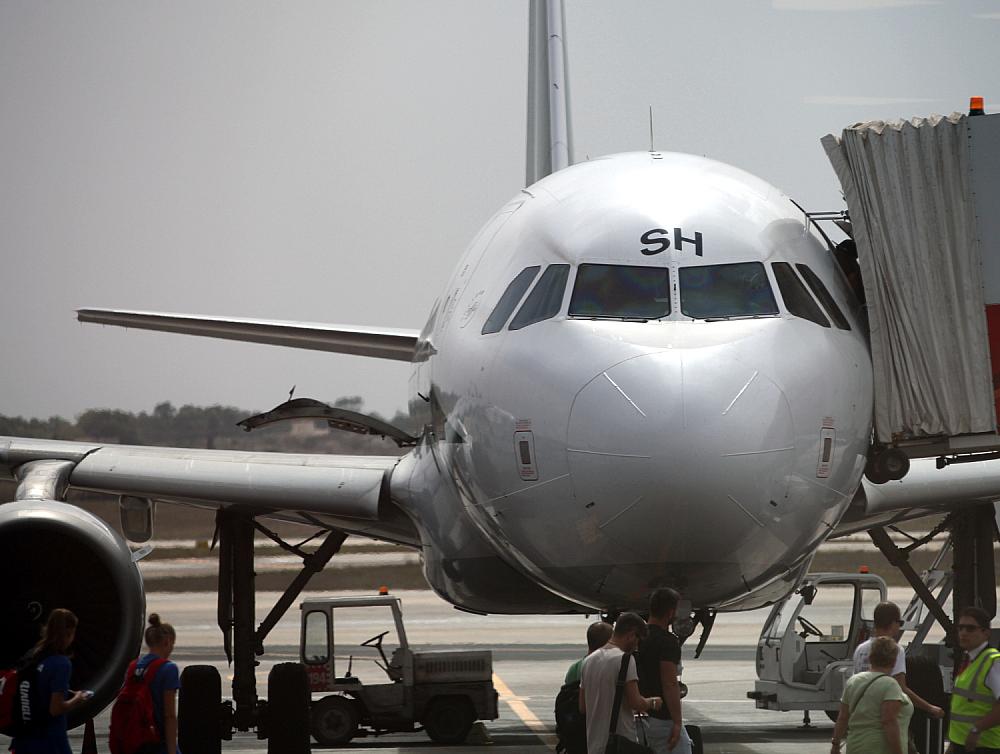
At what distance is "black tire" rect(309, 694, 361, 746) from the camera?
14750 mm

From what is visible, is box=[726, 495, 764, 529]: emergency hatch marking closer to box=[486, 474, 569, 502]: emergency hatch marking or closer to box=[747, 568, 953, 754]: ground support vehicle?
box=[486, 474, 569, 502]: emergency hatch marking

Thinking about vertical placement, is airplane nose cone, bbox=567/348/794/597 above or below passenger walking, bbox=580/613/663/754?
above

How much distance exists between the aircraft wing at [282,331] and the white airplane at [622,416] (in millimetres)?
2631

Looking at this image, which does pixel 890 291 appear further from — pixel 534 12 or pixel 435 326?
pixel 534 12

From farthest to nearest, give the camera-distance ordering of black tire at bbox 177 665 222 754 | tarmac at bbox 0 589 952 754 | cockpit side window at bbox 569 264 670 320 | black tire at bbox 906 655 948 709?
tarmac at bbox 0 589 952 754 < black tire at bbox 906 655 948 709 < black tire at bbox 177 665 222 754 < cockpit side window at bbox 569 264 670 320

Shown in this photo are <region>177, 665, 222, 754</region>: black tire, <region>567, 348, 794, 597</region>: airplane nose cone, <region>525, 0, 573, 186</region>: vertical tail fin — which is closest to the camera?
<region>567, 348, 794, 597</region>: airplane nose cone

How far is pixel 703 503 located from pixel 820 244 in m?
2.57

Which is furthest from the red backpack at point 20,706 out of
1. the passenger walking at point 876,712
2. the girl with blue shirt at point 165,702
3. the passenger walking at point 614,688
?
the passenger walking at point 876,712

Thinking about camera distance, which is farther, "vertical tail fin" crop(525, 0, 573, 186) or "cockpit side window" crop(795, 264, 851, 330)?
"vertical tail fin" crop(525, 0, 573, 186)

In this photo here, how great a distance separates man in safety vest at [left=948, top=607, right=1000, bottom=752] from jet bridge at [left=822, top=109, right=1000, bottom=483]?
3.86 feet

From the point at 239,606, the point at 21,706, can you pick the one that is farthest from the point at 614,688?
the point at 239,606

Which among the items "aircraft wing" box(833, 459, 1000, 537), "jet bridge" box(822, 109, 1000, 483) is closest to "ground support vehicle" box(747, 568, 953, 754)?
"aircraft wing" box(833, 459, 1000, 537)

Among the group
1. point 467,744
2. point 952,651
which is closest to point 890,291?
point 952,651

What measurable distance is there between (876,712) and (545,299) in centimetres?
281
